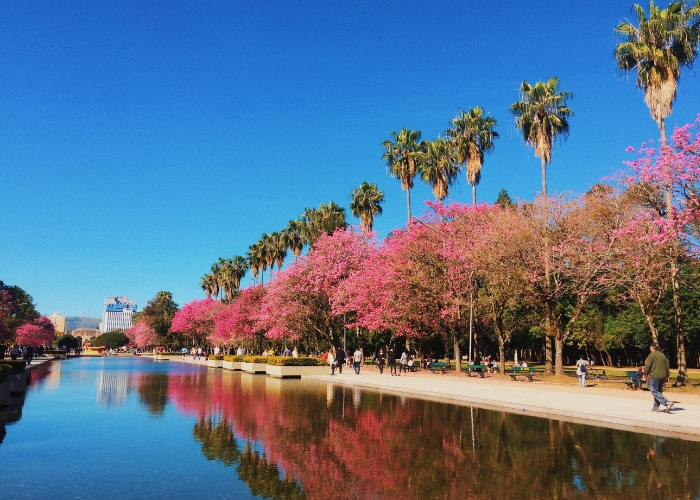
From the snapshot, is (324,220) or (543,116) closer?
(543,116)

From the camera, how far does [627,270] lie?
27609 mm

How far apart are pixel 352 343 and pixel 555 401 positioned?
42077 millimetres

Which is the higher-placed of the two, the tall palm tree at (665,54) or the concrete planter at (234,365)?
the tall palm tree at (665,54)

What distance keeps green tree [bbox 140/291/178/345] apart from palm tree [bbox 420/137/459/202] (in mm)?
86875

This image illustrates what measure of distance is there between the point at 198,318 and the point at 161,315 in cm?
3333

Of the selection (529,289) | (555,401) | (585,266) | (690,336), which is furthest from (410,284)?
(690,336)

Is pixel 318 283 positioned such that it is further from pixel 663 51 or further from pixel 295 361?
pixel 663 51

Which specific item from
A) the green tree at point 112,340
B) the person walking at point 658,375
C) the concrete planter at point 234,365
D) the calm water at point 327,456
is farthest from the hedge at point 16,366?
the green tree at point 112,340

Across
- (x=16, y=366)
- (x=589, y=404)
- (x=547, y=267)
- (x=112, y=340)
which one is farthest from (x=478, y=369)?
(x=112, y=340)

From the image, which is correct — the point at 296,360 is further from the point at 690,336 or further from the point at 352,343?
the point at 690,336

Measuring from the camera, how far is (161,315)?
390 ft

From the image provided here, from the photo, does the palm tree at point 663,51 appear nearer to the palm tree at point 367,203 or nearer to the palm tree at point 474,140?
the palm tree at point 474,140

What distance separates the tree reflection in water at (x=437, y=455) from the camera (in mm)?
7742

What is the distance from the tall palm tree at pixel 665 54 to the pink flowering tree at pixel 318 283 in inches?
1013
